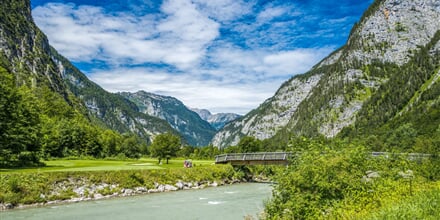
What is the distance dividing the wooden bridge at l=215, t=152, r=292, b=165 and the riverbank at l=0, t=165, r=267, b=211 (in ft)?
37.6

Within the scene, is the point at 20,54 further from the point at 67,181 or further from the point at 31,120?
the point at 67,181

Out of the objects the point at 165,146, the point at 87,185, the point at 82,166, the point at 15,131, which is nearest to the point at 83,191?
the point at 87,185

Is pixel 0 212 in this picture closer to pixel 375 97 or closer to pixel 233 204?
pixel 233 204

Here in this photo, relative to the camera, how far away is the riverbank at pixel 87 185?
30172 mm

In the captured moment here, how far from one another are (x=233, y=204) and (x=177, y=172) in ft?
62.7

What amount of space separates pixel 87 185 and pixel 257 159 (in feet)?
111

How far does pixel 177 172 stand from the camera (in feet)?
167

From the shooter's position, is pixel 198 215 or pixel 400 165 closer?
pixel 400 165

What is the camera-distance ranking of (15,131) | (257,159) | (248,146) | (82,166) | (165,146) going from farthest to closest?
(248,146) < (165,146) < (257,159) < (82,166) < (15,131)

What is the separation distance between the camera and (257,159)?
Answer: 207ft

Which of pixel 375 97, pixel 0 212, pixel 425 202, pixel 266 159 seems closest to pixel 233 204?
pixel 0 212

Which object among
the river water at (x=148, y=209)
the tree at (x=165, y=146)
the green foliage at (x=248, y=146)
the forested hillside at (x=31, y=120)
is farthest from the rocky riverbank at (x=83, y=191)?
the green foliage at (x=248, y=146)

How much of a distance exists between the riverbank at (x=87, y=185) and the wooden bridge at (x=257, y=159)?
11471mm

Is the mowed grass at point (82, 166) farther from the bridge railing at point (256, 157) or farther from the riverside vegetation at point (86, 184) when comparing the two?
the bridge railing at point (256, 157)
